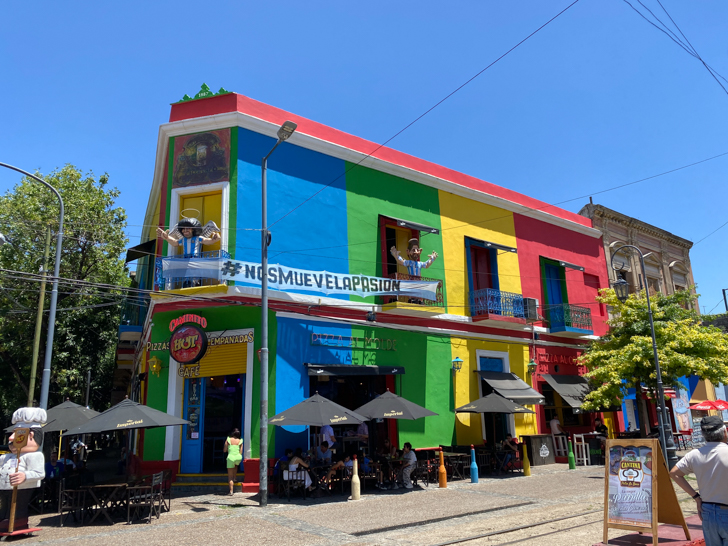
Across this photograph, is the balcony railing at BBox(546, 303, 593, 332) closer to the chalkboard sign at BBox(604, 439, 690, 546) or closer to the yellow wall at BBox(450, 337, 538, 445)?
the yellow wall at BBox(450, 337, 538, 445)

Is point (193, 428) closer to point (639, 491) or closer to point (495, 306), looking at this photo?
point (495, 306)

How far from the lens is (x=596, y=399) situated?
19.4 meters

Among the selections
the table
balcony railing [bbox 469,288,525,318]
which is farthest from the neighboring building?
the table

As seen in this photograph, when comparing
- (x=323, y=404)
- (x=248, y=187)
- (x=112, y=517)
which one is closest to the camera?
(x=112, y=517)

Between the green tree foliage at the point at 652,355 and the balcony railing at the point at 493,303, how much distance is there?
345cm

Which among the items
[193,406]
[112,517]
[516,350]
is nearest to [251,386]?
[193,406]

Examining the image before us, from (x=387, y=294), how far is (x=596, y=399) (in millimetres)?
8497

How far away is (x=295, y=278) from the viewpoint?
15.8 metres

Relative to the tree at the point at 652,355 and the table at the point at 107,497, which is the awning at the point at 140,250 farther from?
the tree at the point at 652,355

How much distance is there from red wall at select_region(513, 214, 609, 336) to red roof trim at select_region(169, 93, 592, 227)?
1.30 metres

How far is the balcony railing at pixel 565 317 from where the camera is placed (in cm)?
2247

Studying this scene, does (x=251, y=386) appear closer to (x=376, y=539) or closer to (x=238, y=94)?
(x=376, y=539)

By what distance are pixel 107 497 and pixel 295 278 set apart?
7.26 m

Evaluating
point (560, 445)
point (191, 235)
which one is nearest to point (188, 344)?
point (191, 235)
